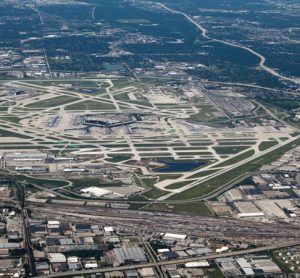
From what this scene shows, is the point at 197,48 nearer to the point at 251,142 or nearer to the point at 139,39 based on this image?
the point at 139,39

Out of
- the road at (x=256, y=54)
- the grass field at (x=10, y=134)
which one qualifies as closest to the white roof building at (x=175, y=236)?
the grass field at (x=10, y=134)

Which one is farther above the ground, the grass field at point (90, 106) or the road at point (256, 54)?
the grass field at point (90, 106)

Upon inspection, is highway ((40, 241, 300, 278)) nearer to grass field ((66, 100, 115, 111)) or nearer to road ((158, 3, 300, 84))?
grass field ((66, 100, 115, 111))

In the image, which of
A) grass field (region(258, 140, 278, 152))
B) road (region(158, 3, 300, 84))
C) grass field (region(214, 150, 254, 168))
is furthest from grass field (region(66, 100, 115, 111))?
road (region(158, 3, 300, 84))

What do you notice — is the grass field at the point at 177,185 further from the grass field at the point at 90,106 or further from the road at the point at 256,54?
the road at the point at 256,54

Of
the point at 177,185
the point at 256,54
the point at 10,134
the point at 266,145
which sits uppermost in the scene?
the point at 177,185

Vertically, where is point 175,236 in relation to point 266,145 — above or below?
above

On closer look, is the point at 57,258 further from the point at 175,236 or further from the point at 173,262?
the point at 175,236

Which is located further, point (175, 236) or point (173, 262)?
point (175, 236)

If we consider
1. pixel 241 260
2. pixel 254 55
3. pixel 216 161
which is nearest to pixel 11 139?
pixel 216 161

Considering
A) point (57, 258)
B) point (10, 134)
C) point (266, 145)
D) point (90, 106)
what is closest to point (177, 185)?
point (266, 145)

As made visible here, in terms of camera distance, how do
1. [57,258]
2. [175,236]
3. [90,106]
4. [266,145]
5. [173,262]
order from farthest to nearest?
[90,106]
[266,145]
[175,236]
[173,262]
[57,258]
